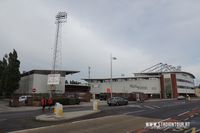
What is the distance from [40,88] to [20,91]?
10984 mm

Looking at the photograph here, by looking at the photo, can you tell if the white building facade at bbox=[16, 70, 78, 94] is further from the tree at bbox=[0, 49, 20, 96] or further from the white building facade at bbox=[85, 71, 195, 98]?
the white building facade at bbox=[85, 71, 195, 98]

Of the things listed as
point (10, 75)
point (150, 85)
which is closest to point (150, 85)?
point (150, 85)

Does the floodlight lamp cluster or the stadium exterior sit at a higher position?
the floodlight lamp cluster

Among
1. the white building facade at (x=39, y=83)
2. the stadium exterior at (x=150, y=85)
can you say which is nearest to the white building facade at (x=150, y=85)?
the stadium exterior at (x=150, y=85)

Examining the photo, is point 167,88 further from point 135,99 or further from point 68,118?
point 68,118

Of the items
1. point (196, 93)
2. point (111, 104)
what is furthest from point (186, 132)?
point (196, 93)

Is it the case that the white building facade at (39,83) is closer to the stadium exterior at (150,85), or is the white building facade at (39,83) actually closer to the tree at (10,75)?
the tree at (10,75)

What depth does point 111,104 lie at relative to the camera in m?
42.4

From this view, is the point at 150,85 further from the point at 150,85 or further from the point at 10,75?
the point at 10,75

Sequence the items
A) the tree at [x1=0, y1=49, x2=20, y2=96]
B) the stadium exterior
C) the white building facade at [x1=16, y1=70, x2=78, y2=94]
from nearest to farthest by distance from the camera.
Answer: the tree at [x1=0, y1=49, x2=20, y2=96], the white building facade at [x1=16, y1=70, x2=78, y2=94], the stadium exterior


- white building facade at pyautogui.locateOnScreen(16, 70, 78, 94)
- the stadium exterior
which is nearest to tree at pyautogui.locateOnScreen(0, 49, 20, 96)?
white building facade at pyautogui.locateOnScreen(16, 70, 78, 94)

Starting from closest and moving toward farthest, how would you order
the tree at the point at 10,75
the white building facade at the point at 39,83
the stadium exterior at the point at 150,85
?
the tree at the point at 10,75 < the white building facade at the point at 39,83 < the stadium exterior at the point at 150,85

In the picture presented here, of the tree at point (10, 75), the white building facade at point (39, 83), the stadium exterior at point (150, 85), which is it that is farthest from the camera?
the stadium exterior at point (150, 85)

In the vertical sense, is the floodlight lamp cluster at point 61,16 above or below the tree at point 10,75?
above
